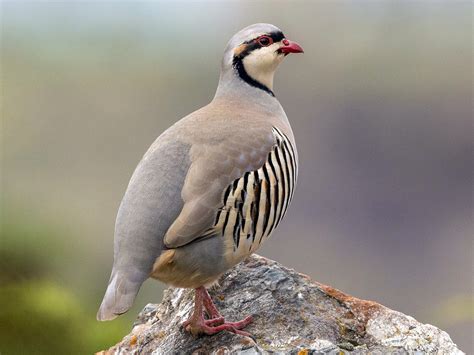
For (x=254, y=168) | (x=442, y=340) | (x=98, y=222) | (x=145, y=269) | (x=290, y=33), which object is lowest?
(x=145, y=269)

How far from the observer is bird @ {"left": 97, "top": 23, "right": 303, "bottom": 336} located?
5059mm

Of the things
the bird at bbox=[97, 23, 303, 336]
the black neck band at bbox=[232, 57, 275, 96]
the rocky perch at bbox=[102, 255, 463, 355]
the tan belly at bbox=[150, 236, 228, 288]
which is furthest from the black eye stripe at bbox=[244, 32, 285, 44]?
the tan belly at bbox=[150, 236, 228, 288]

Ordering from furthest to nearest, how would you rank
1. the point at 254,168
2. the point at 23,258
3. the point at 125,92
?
the point at 125,92, the point at 23,258, the point at 254,168

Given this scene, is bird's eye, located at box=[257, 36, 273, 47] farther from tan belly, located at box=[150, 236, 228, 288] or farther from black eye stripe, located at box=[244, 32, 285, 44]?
tan belly, located at box=[150, 236, 228, 288]

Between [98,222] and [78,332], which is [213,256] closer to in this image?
[78,332]

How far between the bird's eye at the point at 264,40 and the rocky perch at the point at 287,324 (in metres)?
1.52

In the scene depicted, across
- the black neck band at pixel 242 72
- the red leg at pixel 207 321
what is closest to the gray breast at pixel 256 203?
the red leg at pixel 207 321

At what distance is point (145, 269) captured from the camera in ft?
16.5

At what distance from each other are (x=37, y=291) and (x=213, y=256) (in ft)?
10.5

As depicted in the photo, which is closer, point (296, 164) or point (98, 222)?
point (296, 164)

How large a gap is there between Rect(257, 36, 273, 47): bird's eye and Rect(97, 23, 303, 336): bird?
59 centimetres

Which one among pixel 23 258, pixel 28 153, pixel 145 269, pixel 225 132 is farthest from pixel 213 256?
pixel 28 153

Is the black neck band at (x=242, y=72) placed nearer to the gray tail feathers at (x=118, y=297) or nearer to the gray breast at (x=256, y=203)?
the gray breast at (x=256, y=203)

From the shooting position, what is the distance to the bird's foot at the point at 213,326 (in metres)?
5.34
